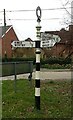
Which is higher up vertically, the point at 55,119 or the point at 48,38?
the point at 48,38

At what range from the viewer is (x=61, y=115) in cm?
781

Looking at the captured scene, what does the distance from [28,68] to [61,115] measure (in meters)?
5.72

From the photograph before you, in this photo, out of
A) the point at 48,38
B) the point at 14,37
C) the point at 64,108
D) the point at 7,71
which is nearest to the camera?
the point at 64,108

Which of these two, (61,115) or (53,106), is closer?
(61,115)

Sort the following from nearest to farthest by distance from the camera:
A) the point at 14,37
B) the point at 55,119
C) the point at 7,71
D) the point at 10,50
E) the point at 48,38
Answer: the point at 55,119, the point at 48,38, the point at 7,71, the point at 10,50, the point at 14,37

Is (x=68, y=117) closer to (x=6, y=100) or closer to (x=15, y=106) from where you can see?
(x=15, y=106)

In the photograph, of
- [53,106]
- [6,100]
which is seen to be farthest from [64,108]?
[6,100]

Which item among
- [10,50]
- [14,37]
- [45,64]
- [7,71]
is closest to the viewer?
[7,71]

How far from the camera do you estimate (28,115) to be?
7.79 meters

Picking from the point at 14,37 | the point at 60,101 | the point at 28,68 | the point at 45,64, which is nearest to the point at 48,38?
the point at 60,101

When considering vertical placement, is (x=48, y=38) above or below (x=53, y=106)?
above

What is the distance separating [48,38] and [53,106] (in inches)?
71.8

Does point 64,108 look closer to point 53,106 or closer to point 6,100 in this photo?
point 53,106

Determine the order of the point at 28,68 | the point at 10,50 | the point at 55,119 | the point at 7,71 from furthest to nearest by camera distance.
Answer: the point at 10,50
the point at 28,68
the point at 7,71
the point at 55,119
